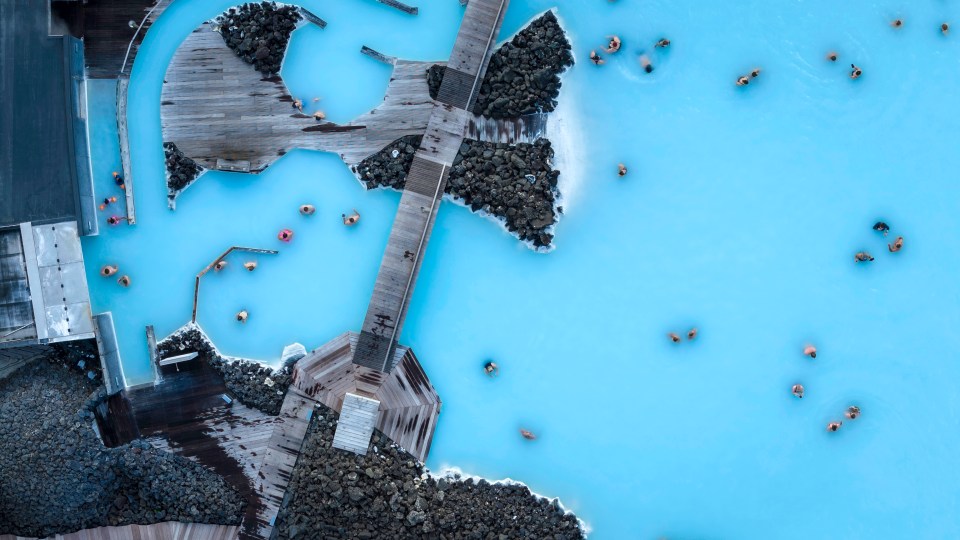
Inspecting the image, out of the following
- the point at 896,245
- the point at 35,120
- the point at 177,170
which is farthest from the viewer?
the point at 896,245

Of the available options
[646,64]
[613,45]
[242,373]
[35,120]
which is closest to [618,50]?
[613,45]

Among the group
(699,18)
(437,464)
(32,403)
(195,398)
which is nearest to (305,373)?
(195,398)

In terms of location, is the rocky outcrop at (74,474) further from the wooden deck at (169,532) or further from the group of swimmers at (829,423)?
the group of swimmers at (829,423)

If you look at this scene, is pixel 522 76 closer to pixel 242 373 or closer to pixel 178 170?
pixel 178 170

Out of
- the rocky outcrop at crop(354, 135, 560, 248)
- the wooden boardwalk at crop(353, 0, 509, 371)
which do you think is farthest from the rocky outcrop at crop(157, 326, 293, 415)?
the rocky outcrop at crop(354, 135, 560, 248)

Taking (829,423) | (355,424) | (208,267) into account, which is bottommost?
(355,424)

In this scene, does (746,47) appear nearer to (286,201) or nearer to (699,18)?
(699,18)
